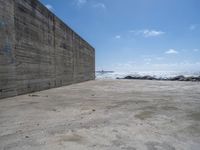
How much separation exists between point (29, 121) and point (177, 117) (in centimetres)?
304

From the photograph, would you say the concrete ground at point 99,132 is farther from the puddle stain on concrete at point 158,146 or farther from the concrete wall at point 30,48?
the concrete wall at point 30,48

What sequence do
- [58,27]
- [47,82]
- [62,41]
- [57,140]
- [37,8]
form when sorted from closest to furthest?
[57,140]
[37,8]
[47,82]
[58,27]
[62,41]

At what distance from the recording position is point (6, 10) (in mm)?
5449

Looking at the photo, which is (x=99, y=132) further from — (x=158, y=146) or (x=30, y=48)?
(x=30, y=48)

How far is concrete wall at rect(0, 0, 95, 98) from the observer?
5.47 meters

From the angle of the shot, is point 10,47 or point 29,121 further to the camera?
point 10,47

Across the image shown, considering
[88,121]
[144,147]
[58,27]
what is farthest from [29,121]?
[58,27]

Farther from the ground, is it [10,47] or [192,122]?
[10,47]

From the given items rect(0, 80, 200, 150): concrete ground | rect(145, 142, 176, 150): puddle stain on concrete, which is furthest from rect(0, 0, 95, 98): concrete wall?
rect(145, 142, 176, 150): puddle stain on concrete

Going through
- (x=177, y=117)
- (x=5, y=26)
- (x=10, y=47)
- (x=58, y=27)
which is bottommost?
(x=177, y=117)

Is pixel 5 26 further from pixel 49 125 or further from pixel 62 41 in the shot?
pixel 62 41

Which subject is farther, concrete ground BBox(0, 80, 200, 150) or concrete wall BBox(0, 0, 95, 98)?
concrete wall BBox(0, 0, 95, 98)

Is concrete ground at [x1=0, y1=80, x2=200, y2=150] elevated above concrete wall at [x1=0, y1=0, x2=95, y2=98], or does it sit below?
below

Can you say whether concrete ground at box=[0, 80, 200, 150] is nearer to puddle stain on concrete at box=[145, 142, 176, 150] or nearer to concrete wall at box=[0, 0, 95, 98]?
puddle stain on concrete at box=[145, 142, 176, 150]
